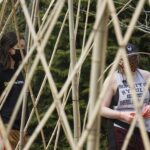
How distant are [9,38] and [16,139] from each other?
1.09ft

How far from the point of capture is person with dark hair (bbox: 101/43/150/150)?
6.19ft

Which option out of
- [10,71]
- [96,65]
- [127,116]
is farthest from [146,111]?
[96,65]

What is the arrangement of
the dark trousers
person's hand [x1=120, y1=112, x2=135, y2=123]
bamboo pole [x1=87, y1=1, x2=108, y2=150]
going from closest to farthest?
bamboo pole [x1=87, y1=1, x2=108, y2=150]
person's hand [x1=120, y1=112, x2=135, y2=123]
the dark trousers

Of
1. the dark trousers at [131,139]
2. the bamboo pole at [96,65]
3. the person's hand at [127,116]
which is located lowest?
the dark trousers at [131,139]

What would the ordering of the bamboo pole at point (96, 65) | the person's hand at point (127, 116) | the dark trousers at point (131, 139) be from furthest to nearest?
1. the dark trousers at point (131, 139)
2. the person's hand at point (127, 116)
3. the bamboo pole at point (96, 65)

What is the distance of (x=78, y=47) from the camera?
140 inches

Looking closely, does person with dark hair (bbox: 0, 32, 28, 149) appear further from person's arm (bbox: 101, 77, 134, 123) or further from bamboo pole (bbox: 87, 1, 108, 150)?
bamboo pole (bbox: 87, 1, 108, 150)

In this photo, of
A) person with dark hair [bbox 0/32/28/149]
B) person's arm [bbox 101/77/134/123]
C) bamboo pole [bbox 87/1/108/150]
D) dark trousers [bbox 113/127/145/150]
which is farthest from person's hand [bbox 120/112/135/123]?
bamboo pole [bbox 87/1/108/150]

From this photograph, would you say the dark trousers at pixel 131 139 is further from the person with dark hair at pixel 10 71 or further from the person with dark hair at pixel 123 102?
the person with dark hair at pixel 10 71

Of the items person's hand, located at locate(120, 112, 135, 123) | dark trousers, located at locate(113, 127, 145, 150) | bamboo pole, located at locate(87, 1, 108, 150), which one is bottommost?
dark trousers, located at locate(113, 127, 145, 150)

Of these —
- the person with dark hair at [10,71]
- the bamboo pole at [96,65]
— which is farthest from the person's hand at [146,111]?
the bamboo pole at [96,65]

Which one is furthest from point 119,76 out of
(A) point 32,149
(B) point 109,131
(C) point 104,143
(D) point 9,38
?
(A) point 32,149

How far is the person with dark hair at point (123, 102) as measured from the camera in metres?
1.89

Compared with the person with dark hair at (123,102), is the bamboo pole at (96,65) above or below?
above
